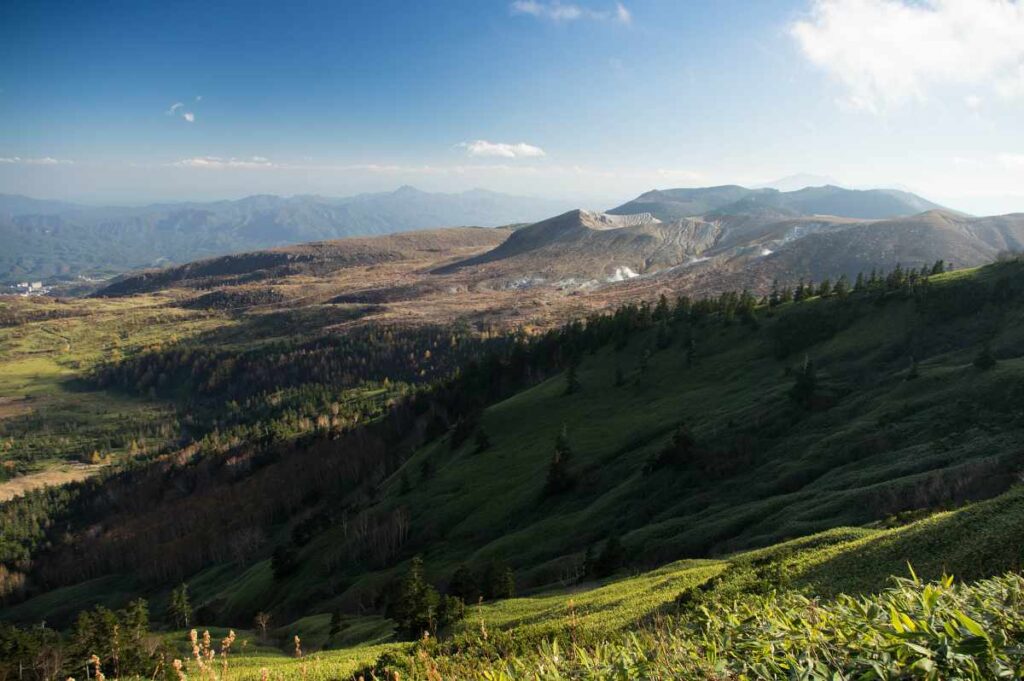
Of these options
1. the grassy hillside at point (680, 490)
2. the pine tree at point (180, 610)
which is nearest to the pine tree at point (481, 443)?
the grassy hillside at point (680, 490)

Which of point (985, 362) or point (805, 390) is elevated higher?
point (985, 362)

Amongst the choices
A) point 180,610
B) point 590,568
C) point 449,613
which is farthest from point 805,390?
point 180,610

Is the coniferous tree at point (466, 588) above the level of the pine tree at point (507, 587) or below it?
below

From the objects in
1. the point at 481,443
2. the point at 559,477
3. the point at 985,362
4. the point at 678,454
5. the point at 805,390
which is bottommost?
the point at 481,443

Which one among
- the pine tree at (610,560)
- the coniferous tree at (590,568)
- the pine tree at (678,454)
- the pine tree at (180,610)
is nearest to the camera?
the pine tree at (610,560)

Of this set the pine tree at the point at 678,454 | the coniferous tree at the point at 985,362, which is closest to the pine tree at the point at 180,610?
the pine tree at the point at 678,454

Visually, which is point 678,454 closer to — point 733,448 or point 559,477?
point 733,448

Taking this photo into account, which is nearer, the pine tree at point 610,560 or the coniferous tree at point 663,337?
the pine tree at point 610,560

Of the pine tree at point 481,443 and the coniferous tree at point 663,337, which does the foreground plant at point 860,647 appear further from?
the coniferous tree at point 663,337

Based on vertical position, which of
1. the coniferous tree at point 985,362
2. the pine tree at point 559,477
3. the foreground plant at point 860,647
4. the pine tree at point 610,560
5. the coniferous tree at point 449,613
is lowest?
the pine tree at point 559,477

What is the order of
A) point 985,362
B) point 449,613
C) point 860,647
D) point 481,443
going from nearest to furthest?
point 860,647
point 449,613
point 985,362
point 481,443

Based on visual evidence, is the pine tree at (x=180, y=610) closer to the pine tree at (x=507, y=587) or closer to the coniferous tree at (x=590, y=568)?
the pine tree at (x=507, y=587)

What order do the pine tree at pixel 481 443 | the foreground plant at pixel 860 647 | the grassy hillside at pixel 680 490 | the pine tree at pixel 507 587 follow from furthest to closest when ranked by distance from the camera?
1. the pine tree at pixel 481 443
2. the pine tree at pixel 507 587
3. the grassy hillside at pixel 680 490
4. the foreground plant at pixel 860 647

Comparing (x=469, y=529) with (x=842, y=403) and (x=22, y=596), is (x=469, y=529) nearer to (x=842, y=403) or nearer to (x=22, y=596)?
(x=842, y=403)
